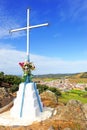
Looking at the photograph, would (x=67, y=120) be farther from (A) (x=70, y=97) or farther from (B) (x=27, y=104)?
(A) (x=70, y=97)

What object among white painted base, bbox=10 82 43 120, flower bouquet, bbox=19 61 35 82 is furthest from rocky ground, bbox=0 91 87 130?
flower bouquet, bbox=19 61 35 82

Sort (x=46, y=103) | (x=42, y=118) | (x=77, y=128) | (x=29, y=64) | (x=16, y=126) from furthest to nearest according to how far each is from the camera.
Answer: (x=46, y=103) < (x=29, y=64) < (x=42, y=118) < (x=16, y=126) < (x=77, y=128)

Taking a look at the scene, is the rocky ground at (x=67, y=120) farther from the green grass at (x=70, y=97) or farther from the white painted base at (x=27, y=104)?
the green grass at (x=70, y=97)

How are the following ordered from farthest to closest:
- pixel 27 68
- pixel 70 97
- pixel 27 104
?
pixel 70 97 < pixel 27 68 < pixel 27 104

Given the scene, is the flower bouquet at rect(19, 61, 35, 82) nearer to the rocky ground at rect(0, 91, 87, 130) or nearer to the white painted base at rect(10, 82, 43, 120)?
the white painted base at rect(10, 82, 43, 120)

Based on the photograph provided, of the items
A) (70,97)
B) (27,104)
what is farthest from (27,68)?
(70,97)

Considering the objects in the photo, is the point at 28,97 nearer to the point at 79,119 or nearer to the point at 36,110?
the point at 36,110

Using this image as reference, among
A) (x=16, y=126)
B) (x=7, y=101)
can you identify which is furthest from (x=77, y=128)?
(x=7, y=101)

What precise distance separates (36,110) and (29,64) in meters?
3.37

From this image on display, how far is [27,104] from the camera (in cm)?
1711

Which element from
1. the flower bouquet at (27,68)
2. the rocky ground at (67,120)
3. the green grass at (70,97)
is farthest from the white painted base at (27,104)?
the green grass at (70,97)

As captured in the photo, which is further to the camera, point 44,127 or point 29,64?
point 29,64

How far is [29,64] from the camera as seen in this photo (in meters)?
18.2

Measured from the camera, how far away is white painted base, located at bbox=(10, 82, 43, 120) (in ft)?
55.5
